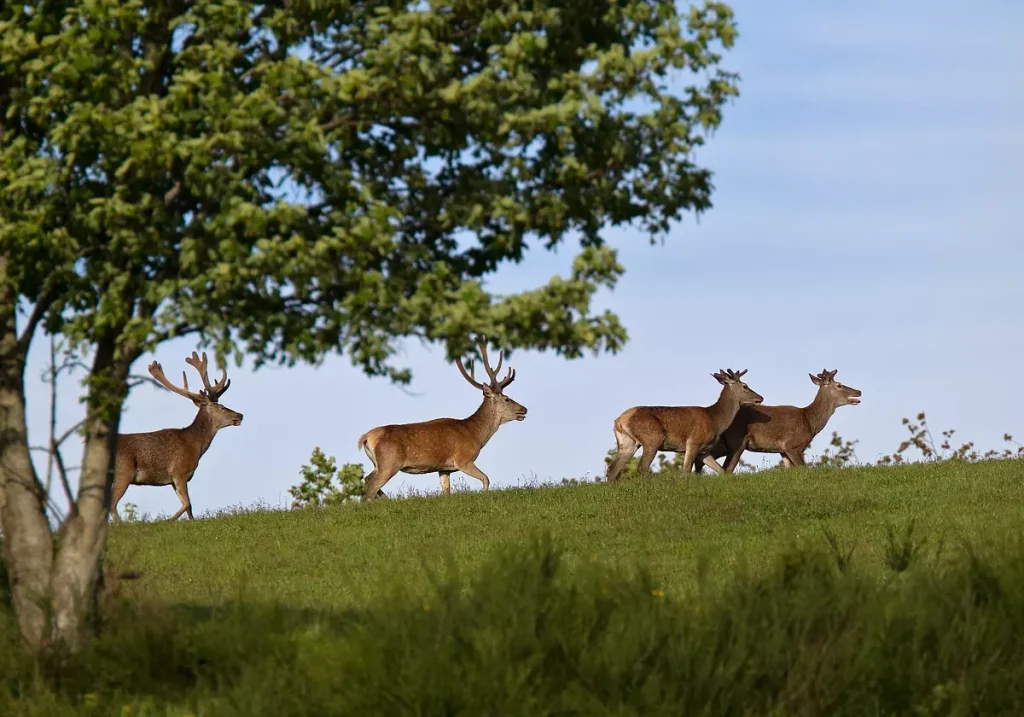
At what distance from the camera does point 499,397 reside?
83.1 ft

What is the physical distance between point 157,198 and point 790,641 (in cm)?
510

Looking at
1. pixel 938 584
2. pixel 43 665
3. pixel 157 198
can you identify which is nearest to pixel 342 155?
pixel 157 198

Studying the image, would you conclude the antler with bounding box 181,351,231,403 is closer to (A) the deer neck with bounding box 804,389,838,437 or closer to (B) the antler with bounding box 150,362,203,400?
(B) the antler with bounding box 150,362,203,400

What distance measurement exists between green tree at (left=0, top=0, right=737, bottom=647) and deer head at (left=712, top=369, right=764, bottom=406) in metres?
15.9

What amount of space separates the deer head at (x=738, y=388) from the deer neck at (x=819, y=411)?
1.56m

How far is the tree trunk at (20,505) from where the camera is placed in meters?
11.4

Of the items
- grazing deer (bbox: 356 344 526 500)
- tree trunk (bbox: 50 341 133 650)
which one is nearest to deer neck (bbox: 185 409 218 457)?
grazing deer (bbox: 356 344 526 500)

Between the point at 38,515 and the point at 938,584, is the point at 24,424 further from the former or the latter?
the point at 938,584

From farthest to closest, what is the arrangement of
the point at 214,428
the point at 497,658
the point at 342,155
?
the point at 214,428 < the point at 342,155 < the point at 497,658

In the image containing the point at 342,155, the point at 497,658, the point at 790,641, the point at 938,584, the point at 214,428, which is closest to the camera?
the point at 497,658

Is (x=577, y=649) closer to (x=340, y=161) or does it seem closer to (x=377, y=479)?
(x=340, y=161)

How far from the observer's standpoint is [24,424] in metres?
11.6

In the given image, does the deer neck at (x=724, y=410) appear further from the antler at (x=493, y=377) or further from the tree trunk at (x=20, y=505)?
the tree trunk at (x=20, y=505)

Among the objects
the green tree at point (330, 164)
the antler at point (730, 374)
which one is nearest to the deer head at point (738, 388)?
the antler at point (730, 374)
